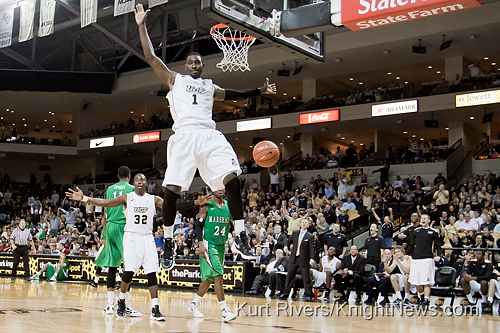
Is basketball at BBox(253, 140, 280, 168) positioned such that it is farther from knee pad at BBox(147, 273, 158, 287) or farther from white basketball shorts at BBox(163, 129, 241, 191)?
white basketball shorts at BBox(163, 129, 241, 191)

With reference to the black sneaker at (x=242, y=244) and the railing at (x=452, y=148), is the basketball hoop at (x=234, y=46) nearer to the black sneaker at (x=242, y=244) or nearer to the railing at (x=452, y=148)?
the black sneaker at (x=242, y=244)

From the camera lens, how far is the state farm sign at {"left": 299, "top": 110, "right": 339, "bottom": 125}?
25108mm

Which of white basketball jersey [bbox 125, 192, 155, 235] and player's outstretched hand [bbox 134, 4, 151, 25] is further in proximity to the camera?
white basketball jersey [bbox 125, 192, 155, 235]

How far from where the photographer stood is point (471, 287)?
1063 centimetres

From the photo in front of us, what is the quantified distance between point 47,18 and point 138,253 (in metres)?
17.1

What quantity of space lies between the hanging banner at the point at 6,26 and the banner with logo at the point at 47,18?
277cm

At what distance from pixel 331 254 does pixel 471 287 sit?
10.5 ft

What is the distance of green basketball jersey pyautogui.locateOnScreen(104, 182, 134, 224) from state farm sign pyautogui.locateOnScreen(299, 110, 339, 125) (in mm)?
17838

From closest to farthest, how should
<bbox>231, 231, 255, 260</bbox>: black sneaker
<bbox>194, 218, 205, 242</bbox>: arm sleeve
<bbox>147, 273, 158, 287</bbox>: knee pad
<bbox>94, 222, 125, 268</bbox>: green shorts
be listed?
<bbox>231, 231, 255, 260</bbox>: black sneaker, <bbox>147, 273, 158, 287</bbox>: knee pad, <bbox>94, 222, 125, 268</bbox>: green shorts, <bbox>194, 218, 205, 242</bbox>: arm sleeve

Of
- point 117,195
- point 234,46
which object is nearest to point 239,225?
point 117,195

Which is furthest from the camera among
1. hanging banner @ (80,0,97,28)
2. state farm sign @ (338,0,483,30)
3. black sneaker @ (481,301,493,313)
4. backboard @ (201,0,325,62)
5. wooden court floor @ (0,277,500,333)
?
hanging banner @ (80,0,97,28)

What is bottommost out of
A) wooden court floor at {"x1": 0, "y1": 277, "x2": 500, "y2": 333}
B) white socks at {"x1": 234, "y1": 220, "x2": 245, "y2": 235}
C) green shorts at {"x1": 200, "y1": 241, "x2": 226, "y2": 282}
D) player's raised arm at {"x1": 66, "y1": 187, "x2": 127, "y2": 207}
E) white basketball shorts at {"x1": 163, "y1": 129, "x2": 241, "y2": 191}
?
wooden court floor at {"x1": 0, "y1": 277, "x2": 500, "y2": 333}

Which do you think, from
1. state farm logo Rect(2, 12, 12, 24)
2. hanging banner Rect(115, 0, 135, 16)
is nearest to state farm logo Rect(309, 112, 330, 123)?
hanging banner Rect(115, 0, 135, 16)

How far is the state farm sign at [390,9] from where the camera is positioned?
671cm
